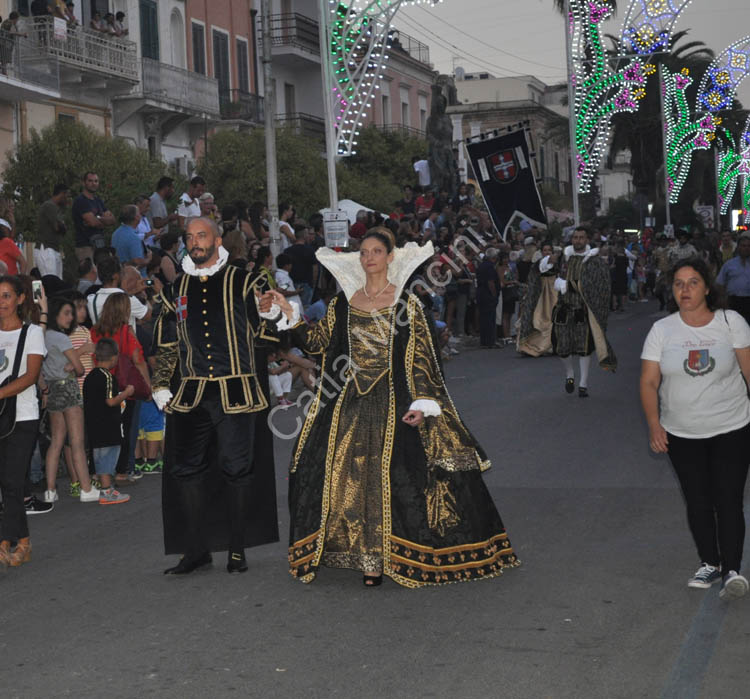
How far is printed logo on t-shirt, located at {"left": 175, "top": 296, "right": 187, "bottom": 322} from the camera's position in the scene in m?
7.05

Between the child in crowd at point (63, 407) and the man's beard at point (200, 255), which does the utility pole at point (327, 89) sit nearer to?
the child in crowd at point (63, 407)

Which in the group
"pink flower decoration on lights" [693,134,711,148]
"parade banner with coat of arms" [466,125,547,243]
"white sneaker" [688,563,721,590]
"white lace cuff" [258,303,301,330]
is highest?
"pink flower decoration on lights" [693,134,711,148]

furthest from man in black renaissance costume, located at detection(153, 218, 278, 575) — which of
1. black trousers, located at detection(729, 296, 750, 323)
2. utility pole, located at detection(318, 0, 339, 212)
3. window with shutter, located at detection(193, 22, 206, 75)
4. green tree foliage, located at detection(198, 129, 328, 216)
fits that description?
window with shutter, located at detection(193, 22, 206, 75)

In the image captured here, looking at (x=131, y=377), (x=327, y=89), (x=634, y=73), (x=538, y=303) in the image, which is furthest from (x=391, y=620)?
(x=634, y=73)

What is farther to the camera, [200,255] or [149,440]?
[149,440]

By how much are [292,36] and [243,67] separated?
13.0 feet

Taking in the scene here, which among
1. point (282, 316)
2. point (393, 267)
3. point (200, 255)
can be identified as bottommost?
point (282, 316)

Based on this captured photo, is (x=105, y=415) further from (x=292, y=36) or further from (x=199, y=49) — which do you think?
(x=292, y=36)

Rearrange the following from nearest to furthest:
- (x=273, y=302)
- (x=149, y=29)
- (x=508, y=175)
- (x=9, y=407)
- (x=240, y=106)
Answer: (x=273, y=302) < (x=9, y=407) < (x=508, y=175) < (x=149, y=29) < (x=240, y=106)

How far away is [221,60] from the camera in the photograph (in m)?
34.9

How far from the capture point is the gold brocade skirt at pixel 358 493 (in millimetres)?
6641

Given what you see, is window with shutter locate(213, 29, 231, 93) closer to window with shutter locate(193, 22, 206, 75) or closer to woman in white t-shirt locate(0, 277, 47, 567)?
window with shutter locate(193, 22, 206, 75)

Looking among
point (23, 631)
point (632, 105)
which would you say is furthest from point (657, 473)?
point (632, 105)

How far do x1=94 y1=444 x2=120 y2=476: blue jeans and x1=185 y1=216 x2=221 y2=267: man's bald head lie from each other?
121 inches
